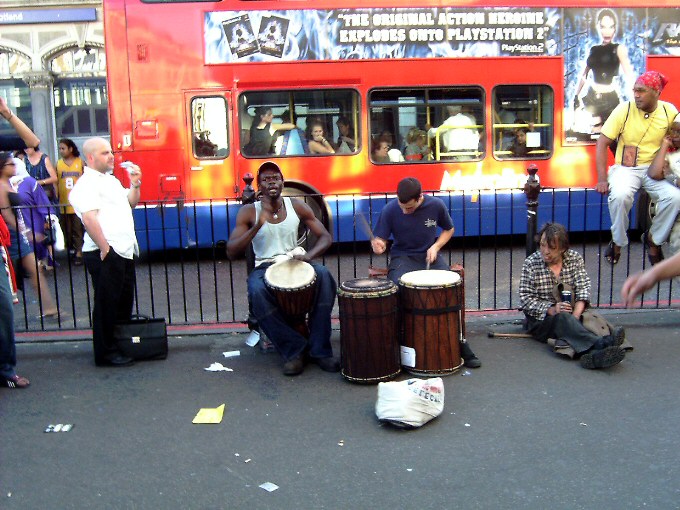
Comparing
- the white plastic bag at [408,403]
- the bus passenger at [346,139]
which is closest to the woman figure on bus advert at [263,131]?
the bus passenger at [346,139]

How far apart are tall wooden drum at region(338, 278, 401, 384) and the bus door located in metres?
5.69

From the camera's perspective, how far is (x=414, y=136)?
10906 millimetres

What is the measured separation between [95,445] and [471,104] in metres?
8.17

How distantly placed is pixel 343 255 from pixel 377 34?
10.9 feet

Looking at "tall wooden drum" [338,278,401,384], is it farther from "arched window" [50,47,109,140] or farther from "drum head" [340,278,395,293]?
"arched window" [50,47,109,140]

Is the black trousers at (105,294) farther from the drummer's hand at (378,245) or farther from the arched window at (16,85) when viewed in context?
Answer: the arched window at (16,85)

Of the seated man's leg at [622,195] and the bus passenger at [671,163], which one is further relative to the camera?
the seated man's leg at [622,195]

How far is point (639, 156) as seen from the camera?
264 inches

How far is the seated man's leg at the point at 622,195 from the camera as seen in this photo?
6660 millimetres

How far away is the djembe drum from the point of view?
535cm

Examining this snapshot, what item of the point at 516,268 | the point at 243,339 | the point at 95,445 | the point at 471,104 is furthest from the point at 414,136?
the point at 95,445

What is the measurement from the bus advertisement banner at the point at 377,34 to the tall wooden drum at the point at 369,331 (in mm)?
6203

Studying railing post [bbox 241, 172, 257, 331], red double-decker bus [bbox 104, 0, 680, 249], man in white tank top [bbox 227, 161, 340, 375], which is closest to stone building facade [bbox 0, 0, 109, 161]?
red double-decker bus [bbox 104, 0, 680, 249]

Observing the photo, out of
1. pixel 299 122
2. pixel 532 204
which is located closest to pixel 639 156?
pixel 532 204
